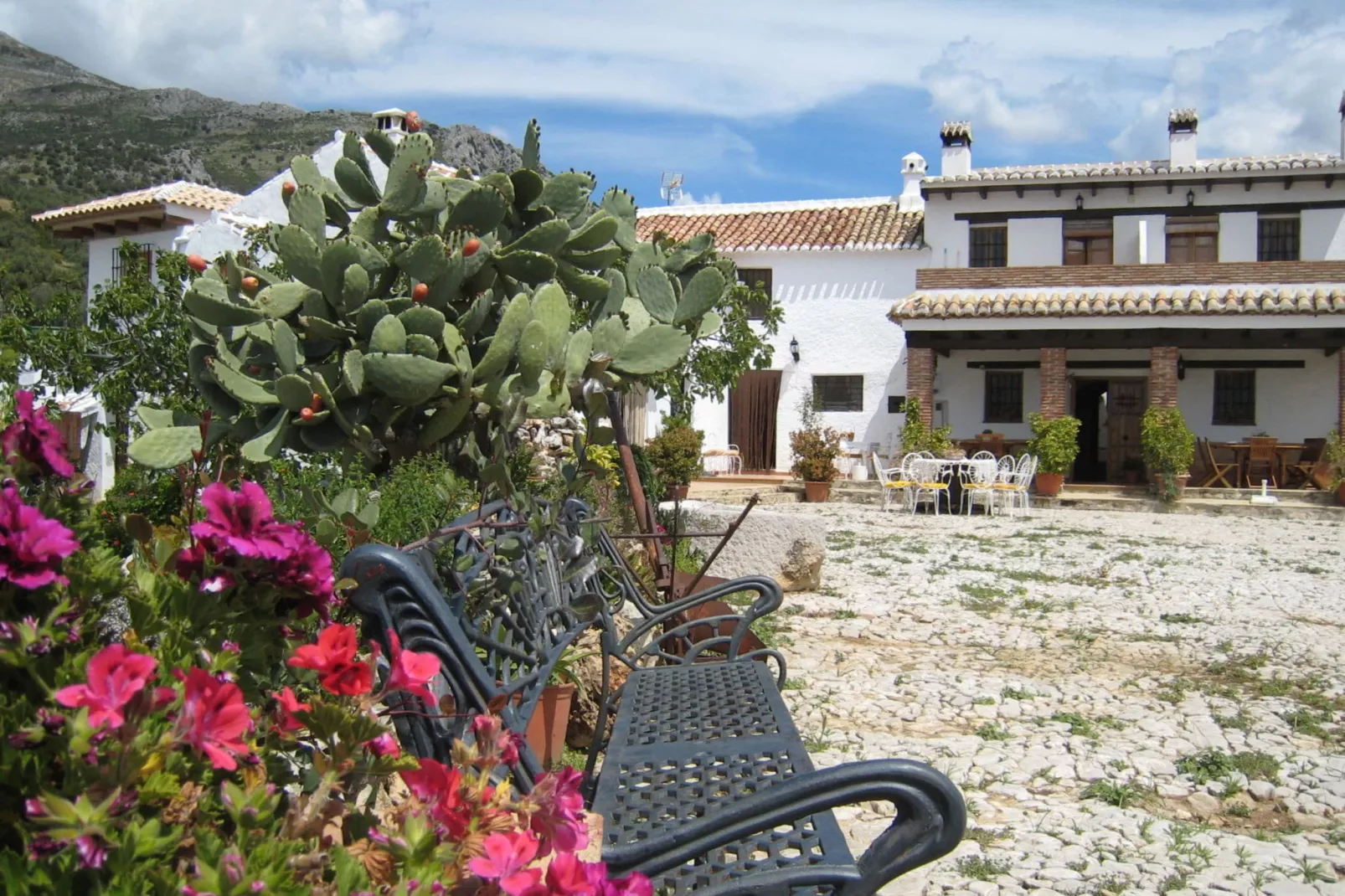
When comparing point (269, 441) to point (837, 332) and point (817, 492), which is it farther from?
point (837, 332)

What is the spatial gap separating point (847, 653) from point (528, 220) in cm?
395

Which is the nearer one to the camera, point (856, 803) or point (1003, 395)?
point (856, 803)

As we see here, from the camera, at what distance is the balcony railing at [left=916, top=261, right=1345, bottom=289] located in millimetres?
19500

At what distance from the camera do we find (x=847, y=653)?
21.5ft

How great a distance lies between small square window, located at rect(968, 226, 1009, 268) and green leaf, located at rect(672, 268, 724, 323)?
1830cm

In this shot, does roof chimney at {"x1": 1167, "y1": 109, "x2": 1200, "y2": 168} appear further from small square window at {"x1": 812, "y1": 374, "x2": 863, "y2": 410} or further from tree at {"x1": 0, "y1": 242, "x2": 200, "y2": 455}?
tree at {"x1": 0, "y1": 242, "x2": 200, "y2": 455}

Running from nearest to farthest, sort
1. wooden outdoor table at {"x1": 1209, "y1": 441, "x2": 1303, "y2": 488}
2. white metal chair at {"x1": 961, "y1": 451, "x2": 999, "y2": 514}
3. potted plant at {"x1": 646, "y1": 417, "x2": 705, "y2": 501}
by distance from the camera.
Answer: potted plant at {"x1": 646, "y1": 417, "x2": 705, "y2": 501} < white metal chair at {"x1": 961, "y1": 451, "x2": 999, "y2": 514} < wooden outdoor table at {"x1": 1209, "y1": 441, "x2": 1303, "y2": 488}

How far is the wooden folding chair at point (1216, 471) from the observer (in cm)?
1886

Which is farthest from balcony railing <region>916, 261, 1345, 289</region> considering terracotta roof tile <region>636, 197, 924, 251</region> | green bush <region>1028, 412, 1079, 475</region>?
green bush <region>1028, 412, 1079, 475</region>

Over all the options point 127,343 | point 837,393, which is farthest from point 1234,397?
point 127,343

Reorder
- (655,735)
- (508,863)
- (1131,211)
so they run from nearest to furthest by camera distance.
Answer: (508,863) < (655,735) < (1131,211)

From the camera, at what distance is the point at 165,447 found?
3.00 meters

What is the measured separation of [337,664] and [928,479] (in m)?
16.0

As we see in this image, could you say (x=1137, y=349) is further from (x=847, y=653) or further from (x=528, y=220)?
(x=528, y=220)
